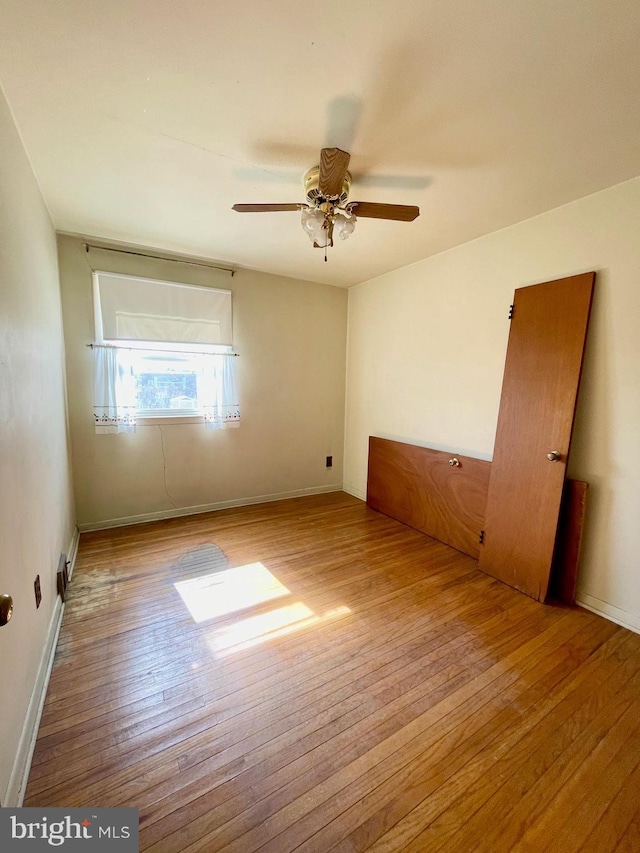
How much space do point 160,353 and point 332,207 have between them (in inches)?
82.0

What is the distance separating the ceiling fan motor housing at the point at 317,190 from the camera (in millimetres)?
1734

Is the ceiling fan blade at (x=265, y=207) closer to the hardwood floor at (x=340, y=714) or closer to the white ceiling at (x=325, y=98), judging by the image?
the white ceiling at (x=325, y=98)

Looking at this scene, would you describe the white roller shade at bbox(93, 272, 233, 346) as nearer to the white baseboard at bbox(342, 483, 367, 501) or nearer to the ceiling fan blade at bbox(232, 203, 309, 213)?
the ceiling fan blade at bbox(232, 203, 309, 213)

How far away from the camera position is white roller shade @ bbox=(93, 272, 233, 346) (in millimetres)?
2838

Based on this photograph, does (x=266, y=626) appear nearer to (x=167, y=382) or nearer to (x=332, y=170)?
(x=167, y=382)

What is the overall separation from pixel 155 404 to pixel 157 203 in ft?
5.39

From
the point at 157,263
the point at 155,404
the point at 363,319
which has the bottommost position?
the point at 155,404

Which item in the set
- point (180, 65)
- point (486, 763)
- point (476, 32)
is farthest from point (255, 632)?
point (476, 32)

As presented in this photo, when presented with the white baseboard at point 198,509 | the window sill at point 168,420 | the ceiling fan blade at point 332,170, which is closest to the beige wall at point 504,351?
the white baseboard at point 198,509

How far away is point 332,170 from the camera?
1620mm

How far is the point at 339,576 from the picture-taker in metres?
2.41

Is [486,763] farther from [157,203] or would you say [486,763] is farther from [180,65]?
[157,203]
